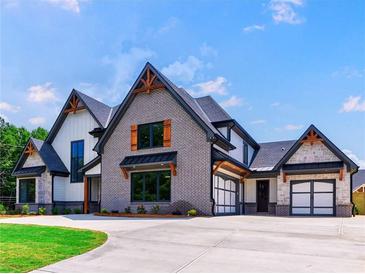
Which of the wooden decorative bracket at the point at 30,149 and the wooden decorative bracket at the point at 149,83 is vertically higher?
the wooden decorative bracket at the point at 149,83

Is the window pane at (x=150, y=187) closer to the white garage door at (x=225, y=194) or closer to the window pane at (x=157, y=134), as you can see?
the window pane at (x=157, y=134)

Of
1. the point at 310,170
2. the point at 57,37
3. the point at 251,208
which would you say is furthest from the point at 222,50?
the point at 251,208

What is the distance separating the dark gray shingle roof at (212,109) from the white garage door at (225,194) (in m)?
4.02

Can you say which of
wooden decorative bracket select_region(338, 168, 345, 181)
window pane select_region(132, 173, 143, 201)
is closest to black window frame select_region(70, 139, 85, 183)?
window pane select_region(132, 173, 143, 201)

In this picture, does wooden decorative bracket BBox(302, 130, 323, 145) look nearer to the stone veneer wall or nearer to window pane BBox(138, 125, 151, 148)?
the stone veneer wall

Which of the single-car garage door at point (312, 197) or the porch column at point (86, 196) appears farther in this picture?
the porch column at point (86, 196)

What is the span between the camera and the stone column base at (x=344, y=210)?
67.3 feet

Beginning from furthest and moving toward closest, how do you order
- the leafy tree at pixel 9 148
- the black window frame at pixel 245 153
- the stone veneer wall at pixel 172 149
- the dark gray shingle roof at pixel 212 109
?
the leafy tree at pixel 9 148 → the black window frame at pixel 245 153 → the dark gray shingle roof at pixel 212 109 → the stone veneer wall at pixel 172 149

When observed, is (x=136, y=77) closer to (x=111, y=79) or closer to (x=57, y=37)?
(x=111, y=79)

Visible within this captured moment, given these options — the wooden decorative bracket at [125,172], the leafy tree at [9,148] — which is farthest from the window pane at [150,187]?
the leafy tree at [9,148]

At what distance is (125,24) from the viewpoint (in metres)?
14.0

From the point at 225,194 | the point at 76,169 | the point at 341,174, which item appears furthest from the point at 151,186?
the point at 341,174

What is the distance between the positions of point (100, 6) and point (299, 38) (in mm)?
7909

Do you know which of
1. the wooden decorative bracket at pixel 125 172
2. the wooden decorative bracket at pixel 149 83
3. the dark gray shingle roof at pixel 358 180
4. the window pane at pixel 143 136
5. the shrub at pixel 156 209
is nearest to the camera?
the shrub at pixel 156 209
